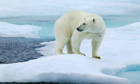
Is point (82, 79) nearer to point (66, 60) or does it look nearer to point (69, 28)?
point (66, 60)

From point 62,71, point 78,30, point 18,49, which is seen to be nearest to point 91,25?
point 78,30

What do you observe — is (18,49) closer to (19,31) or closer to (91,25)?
(19,31)

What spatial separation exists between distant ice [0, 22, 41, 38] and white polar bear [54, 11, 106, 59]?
259 inches

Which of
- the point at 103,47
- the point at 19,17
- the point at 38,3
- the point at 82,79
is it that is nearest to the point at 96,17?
the point at 82,79

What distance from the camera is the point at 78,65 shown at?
12.8ft

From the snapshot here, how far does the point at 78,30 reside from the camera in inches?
167

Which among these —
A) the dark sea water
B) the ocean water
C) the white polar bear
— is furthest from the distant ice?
the white polar bear

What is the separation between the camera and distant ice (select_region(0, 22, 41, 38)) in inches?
452

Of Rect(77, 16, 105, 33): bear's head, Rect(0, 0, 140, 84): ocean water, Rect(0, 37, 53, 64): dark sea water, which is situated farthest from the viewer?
Rect(0, 0, 140, 84): ocean water

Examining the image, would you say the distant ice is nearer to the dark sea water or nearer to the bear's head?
the dark sea water

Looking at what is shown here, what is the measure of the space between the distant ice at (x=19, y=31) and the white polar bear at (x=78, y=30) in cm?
659

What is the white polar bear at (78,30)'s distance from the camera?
4298 millimetres

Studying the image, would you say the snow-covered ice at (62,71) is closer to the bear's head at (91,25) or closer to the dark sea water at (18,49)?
the bear's head at (91,25)

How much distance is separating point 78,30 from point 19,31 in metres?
8.14
